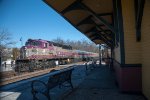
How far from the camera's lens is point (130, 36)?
348 inches

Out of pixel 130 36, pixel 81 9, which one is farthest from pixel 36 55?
pixel 130 36

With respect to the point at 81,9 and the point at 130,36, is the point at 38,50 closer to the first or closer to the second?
the point at 81,9


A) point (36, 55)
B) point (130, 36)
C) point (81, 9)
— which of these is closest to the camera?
point (130, 36)

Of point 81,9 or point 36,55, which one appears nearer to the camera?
point 81,9

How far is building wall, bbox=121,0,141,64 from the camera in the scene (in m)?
8.79

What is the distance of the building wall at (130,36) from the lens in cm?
879

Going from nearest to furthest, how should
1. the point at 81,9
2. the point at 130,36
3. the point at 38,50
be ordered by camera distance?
the point at 130,36 < the point at 81,9 < the point at 38,50

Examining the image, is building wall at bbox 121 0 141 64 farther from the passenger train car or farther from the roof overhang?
the passenger train car

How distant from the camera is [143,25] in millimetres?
7883

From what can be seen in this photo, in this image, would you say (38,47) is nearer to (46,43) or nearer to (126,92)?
(46,43)

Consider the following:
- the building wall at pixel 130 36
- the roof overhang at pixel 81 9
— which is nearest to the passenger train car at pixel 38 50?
the roof overhang at pixel 81 9

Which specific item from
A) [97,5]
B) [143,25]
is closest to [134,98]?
[143,25]

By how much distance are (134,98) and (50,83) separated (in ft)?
9.53

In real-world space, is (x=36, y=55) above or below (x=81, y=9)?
below
